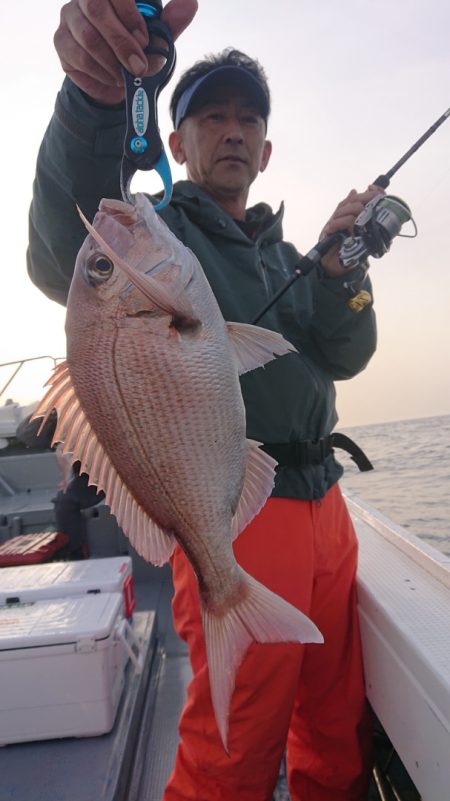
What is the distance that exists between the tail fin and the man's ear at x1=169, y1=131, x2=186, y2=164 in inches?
70.8

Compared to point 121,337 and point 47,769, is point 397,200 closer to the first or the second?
point 121,337

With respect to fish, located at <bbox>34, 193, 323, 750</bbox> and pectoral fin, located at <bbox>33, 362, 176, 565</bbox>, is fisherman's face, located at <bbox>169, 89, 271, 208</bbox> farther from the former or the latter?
pectoral fin, located at <bbox>33, 362, 176, 565</bbox>

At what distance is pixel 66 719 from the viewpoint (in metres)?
2.07

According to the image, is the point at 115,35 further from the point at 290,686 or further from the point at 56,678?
the point at 56,678

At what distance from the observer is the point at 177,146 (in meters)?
2.30

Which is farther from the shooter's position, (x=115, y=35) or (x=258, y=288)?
(x=258, y=288)

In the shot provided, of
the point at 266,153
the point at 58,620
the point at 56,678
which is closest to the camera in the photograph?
the point at 56,678

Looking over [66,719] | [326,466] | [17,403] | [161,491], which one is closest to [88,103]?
[161,491]

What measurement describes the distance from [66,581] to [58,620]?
0.39 meters

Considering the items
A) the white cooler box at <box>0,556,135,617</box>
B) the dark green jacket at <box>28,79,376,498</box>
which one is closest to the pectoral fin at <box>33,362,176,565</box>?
the dark green jacket at <box>28,79,376,498</box>

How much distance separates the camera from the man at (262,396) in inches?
59.6

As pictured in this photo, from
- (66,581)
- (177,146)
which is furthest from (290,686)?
(177,146)

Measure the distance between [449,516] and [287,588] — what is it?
3323mm

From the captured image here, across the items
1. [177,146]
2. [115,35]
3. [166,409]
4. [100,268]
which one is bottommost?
[166,409]
